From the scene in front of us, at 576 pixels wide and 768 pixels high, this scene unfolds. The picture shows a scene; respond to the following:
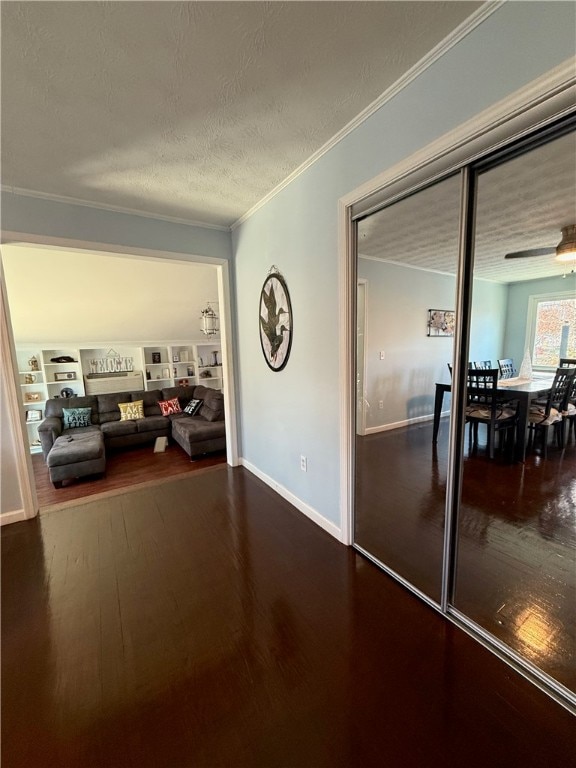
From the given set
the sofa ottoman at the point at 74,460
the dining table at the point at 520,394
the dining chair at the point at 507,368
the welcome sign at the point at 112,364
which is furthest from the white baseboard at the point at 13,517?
the dining chair at the point at 507,368

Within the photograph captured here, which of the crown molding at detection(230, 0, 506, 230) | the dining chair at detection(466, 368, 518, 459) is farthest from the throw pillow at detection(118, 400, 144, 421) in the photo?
the dining chair at detection(466, 368, 518, 459)

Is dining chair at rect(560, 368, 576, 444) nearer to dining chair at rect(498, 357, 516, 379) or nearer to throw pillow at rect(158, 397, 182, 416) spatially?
dining chair at rect(498, 357, 516, 379)

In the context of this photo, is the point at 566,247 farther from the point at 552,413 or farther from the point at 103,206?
the point at 103,206

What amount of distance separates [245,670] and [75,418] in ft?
15.3

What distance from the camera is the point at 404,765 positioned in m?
0.99

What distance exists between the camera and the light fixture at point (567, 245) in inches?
62.6

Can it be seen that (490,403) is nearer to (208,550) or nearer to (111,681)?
(208,550)

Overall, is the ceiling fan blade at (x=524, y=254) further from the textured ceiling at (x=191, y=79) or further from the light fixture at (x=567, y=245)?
the textured ceiling at (x=191, y=79)

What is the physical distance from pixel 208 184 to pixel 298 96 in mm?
1038

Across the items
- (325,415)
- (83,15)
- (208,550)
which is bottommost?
(208,550)

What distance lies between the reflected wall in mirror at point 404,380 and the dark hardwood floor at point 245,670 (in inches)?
15.0

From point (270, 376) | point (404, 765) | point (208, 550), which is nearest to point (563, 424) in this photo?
point (270, 376)

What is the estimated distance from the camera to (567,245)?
5.31 ft

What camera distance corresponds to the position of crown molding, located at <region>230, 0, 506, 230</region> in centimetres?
111
